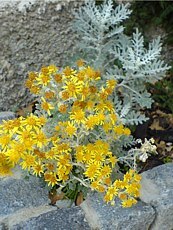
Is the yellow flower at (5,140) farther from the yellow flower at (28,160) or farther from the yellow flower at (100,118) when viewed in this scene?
the yellow flower at (100,118)

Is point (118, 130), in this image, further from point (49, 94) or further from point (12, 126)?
point (12, 126)

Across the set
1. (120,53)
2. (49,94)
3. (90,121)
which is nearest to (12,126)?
(49,94)

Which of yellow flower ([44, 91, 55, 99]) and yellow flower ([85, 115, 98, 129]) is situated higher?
yellow flower ([44, 91, 55, 99])

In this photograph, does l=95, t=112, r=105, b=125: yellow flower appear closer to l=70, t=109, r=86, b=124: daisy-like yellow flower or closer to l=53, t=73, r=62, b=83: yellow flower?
l=70, t=109, r=86, b=124: daisy-like yellow flower

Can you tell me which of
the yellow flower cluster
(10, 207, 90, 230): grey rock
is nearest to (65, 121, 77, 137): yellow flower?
the yellow flower cluster

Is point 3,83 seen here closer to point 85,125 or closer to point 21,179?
point 21,179

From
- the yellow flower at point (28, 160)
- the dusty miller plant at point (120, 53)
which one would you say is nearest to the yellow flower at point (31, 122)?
the yellow flower at point (28, 160)
